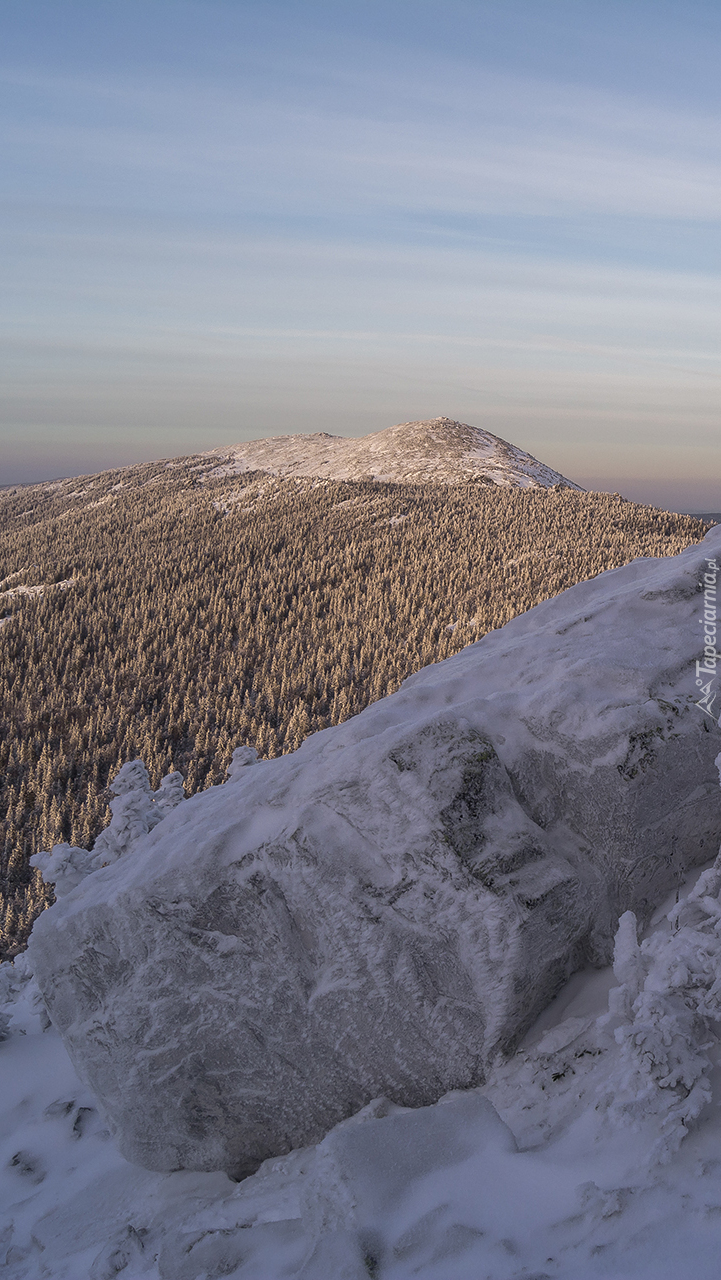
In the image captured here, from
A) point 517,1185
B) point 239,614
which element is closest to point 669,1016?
point 517,1185

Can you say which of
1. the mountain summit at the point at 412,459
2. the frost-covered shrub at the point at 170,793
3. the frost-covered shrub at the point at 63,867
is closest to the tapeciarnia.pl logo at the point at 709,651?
the frost-covered shrub at the point at 63,867

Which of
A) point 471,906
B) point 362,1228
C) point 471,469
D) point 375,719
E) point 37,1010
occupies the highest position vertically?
point 471,469

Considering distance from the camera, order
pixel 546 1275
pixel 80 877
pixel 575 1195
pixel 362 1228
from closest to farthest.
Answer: pixel 546 1275, pixel 575 1195, pixel 362 1228, pixel 80 877

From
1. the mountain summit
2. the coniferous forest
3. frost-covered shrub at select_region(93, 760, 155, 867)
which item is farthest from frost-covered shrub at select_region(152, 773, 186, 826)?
the mountain summit

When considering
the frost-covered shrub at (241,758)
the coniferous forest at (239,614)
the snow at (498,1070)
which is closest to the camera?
the snow at (498,1070)

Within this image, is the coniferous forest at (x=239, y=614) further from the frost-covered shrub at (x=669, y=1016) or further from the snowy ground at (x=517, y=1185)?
the frost-covered shrub at (x=669, y=1016)

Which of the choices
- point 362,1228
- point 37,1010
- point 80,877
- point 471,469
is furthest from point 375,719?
point 471,469

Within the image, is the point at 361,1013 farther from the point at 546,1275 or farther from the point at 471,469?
the point at 471,469
